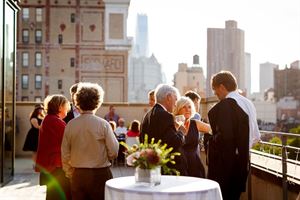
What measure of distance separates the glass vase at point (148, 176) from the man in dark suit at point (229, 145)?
1287 mm

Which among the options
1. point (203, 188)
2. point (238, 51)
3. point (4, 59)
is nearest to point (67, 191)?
point (203, 188)

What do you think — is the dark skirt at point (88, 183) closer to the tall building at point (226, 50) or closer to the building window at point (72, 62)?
the building window at point (72, 62)

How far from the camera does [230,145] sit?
238 inches

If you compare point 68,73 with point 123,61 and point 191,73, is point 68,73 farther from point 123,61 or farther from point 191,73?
point 191,73

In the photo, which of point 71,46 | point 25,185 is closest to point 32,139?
point 25,185

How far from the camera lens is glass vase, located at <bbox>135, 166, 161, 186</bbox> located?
4.99 meters

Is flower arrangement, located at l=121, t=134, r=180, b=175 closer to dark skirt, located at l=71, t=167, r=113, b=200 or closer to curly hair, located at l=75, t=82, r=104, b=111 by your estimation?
dark skirt, located at l=71, t=167, r=113, b=200

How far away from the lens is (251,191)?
8836mm

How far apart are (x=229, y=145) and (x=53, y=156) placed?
6.70ft

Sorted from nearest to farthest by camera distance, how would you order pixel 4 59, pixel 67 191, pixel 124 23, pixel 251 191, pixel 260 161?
pixel 67 191, pixel 251 191, pixel 260 161, pixel 4 59, pixel 124 23

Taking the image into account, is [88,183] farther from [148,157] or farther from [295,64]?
[295,64]

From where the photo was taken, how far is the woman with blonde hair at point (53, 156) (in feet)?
21.2

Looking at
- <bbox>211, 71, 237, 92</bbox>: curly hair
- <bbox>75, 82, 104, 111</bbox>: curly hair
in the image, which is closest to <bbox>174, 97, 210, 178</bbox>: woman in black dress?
<bbox>211, 71, 237, 92</bbox>: curly hair

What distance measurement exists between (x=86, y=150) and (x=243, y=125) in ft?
5.65
